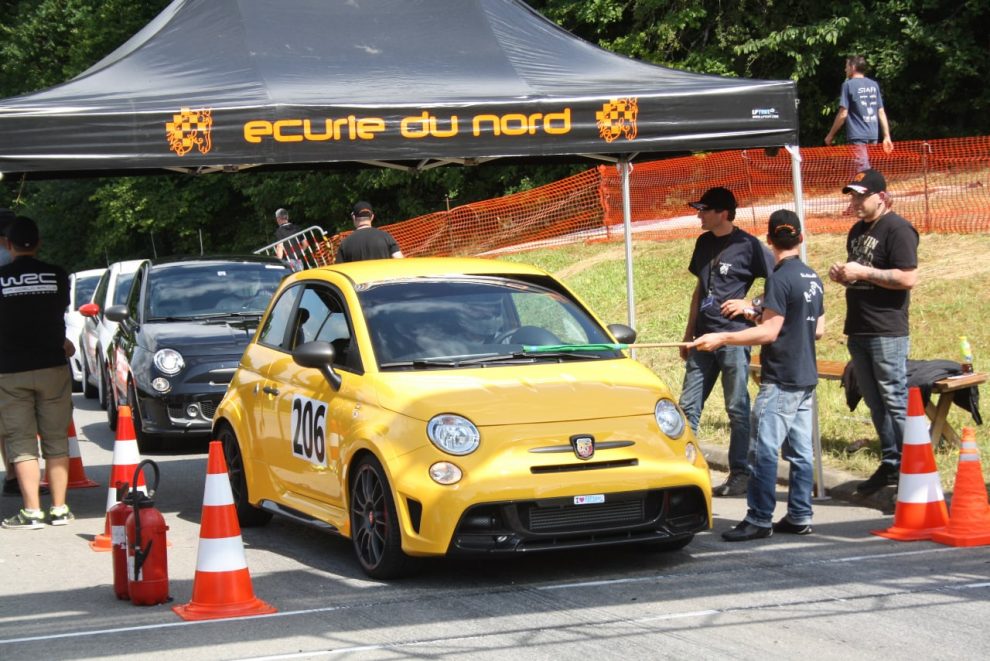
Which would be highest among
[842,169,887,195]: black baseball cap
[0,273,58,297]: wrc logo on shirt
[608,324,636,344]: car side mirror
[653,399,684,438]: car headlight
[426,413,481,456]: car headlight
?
[842,169,887,195]: black baseball cap

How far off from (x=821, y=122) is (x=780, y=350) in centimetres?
2531

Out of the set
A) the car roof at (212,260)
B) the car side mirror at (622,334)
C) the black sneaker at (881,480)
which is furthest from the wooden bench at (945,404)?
the car roof at (212,260)

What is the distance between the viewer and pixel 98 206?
4666 cm

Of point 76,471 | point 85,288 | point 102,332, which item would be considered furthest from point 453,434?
point 85,288

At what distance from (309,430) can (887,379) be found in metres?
3.77

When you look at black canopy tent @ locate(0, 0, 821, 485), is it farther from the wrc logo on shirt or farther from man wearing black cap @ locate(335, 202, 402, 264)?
man wearing black cap @ locate(335, 202, 402, 264)

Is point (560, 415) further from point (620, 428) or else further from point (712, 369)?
point (712, 369)

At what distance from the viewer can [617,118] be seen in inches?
367

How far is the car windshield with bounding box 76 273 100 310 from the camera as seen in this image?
2019cm

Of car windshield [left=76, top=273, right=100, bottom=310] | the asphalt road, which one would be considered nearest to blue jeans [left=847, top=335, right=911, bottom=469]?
the asphalt road

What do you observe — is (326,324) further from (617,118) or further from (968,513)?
(968,513)

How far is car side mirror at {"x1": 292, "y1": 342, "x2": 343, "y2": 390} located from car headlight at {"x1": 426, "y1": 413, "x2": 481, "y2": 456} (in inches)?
37.0

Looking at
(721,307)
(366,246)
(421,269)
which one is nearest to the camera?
(421,269)

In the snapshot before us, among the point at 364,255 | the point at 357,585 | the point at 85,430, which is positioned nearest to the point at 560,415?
the point at 357,585
